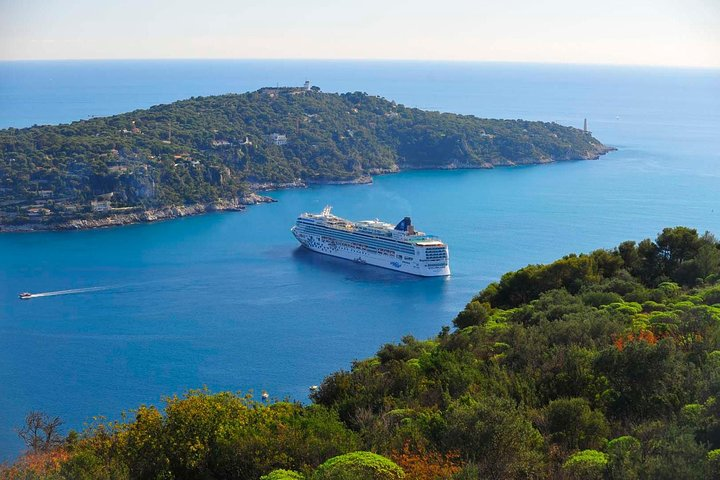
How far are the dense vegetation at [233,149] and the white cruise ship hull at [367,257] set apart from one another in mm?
8163

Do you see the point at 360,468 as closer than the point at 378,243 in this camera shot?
Yes

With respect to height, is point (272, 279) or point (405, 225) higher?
point (405, 225)

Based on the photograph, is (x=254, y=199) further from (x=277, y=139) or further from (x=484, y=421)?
(x=484, y=421)

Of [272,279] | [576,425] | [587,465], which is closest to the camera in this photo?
[587,465]

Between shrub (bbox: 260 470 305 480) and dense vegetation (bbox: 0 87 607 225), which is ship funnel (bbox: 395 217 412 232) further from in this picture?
shrub (bbox: 260 470 305 480)

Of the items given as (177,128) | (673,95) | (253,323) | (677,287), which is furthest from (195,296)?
(673,95)

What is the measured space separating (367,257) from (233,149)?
53.9ft

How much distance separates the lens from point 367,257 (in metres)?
24.8

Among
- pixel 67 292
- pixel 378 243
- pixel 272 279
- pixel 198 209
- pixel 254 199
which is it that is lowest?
pixel 67 292

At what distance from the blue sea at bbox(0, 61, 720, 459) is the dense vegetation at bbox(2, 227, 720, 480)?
229 inches

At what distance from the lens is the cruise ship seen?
23031mm

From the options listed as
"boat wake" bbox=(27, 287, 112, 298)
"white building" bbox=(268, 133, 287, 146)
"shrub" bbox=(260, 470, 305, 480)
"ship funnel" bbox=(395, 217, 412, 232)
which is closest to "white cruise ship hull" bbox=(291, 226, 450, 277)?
"ship funnel" bbox=(395, 217, 412, 232)

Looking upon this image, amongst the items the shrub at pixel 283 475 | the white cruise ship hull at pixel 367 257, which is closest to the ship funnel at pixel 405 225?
the white cruise ship hull at pixel 367 257

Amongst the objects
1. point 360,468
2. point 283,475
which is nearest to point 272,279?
point 283,475
